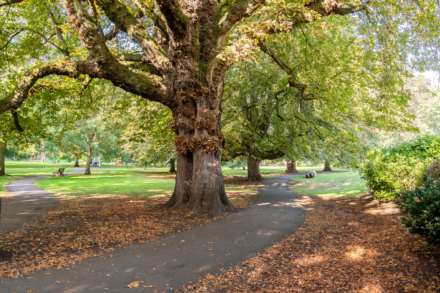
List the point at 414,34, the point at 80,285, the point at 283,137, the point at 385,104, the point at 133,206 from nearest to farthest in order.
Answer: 1. the point at 80,285
2. the point at 414,34
3. the point at 133,206
4. the point at 385,104
5. the point at 283,137

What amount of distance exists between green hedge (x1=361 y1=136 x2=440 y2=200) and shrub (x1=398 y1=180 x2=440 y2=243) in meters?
3.30

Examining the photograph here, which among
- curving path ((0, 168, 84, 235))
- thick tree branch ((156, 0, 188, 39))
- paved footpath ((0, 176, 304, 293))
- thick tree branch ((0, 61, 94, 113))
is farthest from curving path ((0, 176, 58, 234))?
thick tree branch ((156, 0, 188, 39))

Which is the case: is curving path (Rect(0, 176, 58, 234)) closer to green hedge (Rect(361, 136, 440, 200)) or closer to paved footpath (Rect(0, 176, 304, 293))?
paved footpath (Rect(0, 176, 304, 293))

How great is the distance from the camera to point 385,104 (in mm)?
15883

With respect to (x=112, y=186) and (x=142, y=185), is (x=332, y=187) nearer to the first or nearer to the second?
(x=142, y=185)

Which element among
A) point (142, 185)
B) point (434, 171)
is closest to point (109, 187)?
point (142, 185)

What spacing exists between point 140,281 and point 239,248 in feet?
8.49

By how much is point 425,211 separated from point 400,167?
567 centimetres

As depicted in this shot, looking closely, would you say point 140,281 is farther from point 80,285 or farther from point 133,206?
point 133,206

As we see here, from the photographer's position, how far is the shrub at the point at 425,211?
19.1ft

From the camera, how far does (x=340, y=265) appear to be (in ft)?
20.6

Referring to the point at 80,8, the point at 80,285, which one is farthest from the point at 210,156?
the point at 80,285

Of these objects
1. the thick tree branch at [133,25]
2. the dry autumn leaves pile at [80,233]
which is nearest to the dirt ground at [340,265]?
the dry autumn leaves pile at [80,233]

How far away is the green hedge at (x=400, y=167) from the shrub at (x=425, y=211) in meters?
3.30
